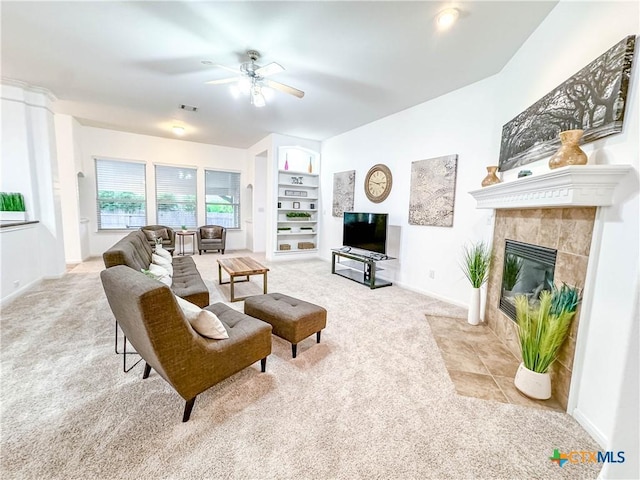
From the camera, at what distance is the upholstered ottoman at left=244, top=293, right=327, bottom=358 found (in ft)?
7.06

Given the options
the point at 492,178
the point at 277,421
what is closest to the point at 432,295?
the point at 492,178

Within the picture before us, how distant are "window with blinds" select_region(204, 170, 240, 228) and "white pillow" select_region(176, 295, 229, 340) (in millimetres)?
6256

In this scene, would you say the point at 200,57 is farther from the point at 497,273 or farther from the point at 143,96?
the point at 497,273

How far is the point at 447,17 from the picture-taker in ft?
6.99

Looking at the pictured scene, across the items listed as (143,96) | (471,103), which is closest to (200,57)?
(143,96)

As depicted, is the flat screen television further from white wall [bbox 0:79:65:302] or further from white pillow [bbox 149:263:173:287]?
white wall [bbox 0:79:65:302]

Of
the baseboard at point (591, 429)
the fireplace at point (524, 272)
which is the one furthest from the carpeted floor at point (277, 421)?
the fireplace at point (524, 272)

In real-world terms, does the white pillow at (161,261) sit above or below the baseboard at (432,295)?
above

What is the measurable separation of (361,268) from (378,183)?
1.73 meters

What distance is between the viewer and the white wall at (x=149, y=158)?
582 centimetres

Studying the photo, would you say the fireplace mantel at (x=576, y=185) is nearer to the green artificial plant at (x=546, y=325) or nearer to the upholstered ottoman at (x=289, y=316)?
the green artificial plant at (x=546, y=325)

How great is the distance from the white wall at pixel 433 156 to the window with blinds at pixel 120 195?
544 cm

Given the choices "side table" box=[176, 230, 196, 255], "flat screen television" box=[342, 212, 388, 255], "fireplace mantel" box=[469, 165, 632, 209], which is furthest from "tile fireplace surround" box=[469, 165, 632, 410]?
"side table" box=[176, 230, 196, 255]

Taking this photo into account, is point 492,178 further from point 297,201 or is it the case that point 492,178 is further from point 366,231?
point 297,201
